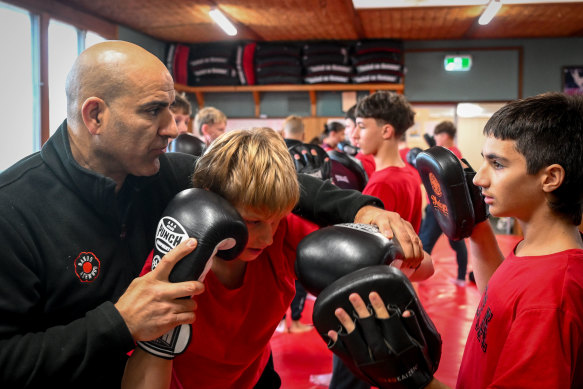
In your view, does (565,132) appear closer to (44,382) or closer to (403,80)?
(44,382)

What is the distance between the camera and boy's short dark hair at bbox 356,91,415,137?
2.85 m

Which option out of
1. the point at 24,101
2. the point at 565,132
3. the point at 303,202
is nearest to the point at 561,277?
the point at 565,132

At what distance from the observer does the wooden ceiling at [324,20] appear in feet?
18.4

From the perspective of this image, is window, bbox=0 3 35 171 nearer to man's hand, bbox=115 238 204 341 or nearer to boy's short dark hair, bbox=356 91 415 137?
boy's short dark hair, bbox=356 91 415 137

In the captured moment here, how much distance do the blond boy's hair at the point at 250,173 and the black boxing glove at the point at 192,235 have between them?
0.08m

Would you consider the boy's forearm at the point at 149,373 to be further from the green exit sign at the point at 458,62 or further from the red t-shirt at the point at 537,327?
the green exit sign at the point at 458,62

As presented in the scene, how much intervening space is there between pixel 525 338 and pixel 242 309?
686 mm

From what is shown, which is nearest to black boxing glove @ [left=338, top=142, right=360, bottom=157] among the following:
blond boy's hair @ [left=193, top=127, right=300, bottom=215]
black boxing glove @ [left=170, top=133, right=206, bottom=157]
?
black boxing glove @ [left=170, top=133, right=206, bottom=157]

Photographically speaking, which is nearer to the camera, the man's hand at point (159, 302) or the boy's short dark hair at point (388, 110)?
the man's hand at point (159, 302)

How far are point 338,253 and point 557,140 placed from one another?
578mm

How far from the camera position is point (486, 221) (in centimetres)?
157

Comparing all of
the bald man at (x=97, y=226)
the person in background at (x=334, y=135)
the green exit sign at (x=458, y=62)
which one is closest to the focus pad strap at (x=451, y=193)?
the bald man at (x=97, y=226)

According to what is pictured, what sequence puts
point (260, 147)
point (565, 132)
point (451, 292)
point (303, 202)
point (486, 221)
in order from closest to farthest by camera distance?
point (565, 132), point (260, 147), point (303, 202), point (486, 221), point (451, 292)

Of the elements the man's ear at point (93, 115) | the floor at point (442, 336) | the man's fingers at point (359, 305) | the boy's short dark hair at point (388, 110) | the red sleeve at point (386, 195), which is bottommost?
the floor at point (442, 336)
